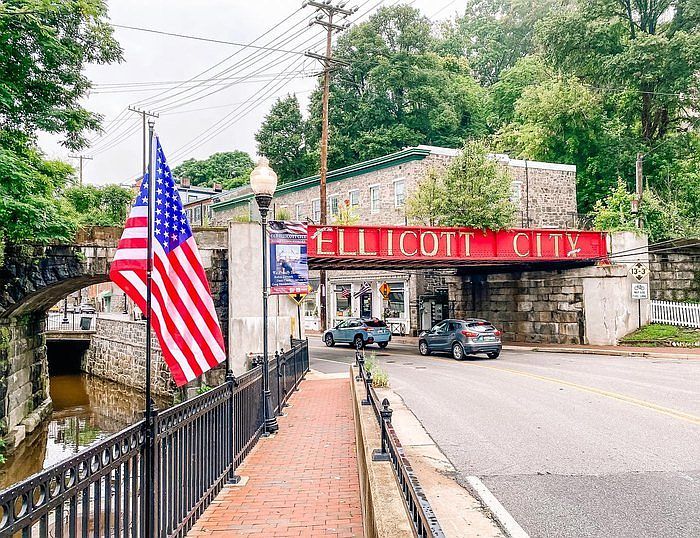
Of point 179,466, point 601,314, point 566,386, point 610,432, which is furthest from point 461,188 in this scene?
point 179,466

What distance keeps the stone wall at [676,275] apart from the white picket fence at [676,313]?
719mm

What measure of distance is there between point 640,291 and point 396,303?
15.4 metres

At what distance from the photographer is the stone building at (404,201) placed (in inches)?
1380

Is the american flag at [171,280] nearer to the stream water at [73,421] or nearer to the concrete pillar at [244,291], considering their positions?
the stream water at [73,421]

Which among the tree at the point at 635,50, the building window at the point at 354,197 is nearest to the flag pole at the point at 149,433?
the building window at the point at 354,197

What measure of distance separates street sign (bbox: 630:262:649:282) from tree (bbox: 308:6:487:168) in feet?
87.6

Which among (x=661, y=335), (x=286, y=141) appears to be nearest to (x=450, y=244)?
(x=661, y=335)

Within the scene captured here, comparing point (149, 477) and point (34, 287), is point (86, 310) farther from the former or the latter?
point (149, 477)

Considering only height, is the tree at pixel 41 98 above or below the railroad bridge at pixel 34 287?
above

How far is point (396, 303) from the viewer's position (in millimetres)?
38625

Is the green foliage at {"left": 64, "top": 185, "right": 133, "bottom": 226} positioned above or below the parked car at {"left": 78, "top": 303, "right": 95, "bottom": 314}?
above

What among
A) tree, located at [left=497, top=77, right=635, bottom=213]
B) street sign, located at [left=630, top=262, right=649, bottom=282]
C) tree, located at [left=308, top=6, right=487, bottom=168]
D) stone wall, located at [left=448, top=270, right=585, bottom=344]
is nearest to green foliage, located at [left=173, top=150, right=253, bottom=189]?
tree, located at [left=308, top=6, right=487, bottom=168]

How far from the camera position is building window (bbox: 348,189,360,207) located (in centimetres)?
3847

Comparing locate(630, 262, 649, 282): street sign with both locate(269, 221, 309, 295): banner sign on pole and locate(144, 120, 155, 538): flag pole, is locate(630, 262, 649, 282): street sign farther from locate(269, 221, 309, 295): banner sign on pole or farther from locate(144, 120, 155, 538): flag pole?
locate(144, 120, 155, 538): flag pole
